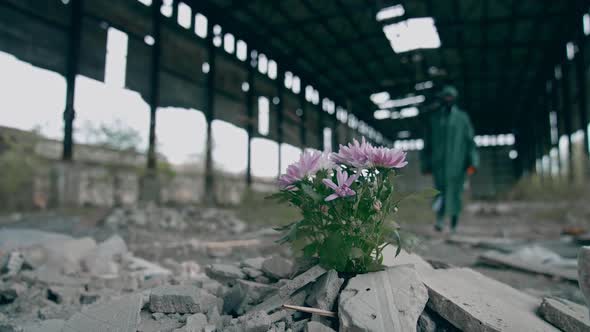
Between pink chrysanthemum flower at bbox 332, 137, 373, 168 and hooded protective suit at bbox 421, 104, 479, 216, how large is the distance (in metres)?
4.75

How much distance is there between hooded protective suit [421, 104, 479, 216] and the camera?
19.8ft

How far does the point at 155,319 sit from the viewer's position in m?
1.71

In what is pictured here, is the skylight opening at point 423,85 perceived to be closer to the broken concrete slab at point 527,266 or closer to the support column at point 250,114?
the support column at point 250,114

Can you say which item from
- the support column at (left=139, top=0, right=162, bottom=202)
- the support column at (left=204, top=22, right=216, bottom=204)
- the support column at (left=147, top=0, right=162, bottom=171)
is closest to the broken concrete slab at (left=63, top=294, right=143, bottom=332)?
the support column at (left=139, top=0, right=162, bottom=202)

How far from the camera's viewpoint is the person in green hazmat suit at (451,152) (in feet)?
19.8

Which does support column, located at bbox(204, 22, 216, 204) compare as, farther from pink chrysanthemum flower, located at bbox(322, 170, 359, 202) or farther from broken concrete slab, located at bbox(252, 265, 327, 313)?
pink chrysanthemum flower, located at bbox(322, 170, 359, 202)

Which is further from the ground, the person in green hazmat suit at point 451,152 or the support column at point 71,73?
the support column at point 71,73

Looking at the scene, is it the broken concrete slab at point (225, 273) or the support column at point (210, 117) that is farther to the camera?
the support column at point (210, 117)

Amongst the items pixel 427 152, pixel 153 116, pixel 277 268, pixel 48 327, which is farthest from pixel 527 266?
pixel 153 116

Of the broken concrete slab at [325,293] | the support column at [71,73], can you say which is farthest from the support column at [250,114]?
the broken concrete slab at [325,293]

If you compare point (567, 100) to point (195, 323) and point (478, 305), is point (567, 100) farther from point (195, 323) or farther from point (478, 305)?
point (195, 323)

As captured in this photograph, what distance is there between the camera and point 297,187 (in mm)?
1837

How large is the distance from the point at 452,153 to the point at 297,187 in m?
4.86

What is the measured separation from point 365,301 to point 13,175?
254 inches
